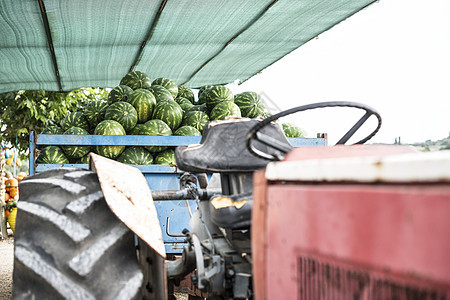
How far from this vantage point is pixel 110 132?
4473 millimetres

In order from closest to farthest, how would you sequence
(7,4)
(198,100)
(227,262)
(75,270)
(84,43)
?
(75,270), (227,262), (7,4), (84,43), (198,100)

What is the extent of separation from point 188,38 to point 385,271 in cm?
490

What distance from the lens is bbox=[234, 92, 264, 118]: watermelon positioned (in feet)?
17.4

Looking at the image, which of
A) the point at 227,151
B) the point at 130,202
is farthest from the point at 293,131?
the point at 130,202

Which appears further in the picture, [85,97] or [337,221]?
[85,97]

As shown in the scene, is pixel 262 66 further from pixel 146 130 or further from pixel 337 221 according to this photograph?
pixel 337 221

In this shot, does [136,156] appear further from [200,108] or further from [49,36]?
[49,36]

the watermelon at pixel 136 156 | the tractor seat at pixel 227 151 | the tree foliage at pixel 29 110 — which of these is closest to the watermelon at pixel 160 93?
the watermelon at pixel 136 156

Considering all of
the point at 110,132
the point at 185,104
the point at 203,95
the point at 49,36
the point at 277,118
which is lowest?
the point at 277,118

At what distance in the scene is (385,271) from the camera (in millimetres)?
683

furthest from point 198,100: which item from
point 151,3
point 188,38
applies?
point 151,3

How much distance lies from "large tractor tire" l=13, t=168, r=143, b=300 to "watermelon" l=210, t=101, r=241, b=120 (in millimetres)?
3499

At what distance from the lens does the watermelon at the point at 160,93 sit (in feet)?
17.5

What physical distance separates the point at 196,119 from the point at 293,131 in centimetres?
112
